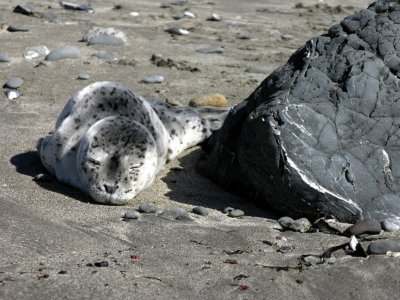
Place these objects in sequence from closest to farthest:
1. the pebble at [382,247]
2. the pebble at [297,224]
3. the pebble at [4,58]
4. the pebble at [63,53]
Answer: the pebble at [382,247] → the pebble at [297,224] → the pebble at [4,58] → the pebble at [63,53]

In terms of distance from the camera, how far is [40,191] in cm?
538

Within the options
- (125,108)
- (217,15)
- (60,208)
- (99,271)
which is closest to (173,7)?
(217,15)

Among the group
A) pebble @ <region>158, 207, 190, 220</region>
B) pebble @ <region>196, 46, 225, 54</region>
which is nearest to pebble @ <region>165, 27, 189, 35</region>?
pebble @ <region>196, 46, 225, 54</region>

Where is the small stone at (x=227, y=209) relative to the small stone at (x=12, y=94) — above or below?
Result: above

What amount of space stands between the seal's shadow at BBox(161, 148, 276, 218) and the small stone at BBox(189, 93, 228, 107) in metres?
1.16

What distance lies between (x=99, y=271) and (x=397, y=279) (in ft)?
4.29

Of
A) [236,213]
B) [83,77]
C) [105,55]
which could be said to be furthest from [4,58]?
[236,213]

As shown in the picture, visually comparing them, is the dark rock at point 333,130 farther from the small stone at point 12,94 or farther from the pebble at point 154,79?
the pebble at point 154,79

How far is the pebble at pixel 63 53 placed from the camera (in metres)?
8.68

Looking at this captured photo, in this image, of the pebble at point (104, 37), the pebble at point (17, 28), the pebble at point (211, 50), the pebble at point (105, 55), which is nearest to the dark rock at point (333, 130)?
the pebble at point (105, 55)

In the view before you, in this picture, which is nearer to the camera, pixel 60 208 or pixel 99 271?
pixel 99 271

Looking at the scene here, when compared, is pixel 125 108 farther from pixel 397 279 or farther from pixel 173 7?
pixel 173 7

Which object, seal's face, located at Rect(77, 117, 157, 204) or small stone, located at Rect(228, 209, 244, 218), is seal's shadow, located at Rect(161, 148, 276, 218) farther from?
seal's face, located at Rect(77, 117, 157, 204)

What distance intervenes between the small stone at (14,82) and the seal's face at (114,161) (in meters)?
2.36
